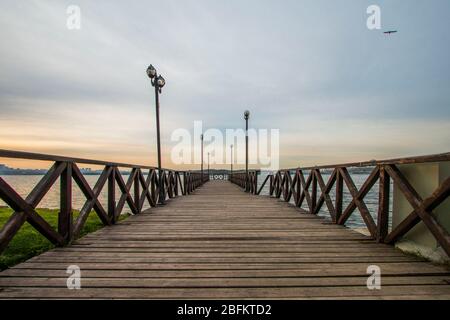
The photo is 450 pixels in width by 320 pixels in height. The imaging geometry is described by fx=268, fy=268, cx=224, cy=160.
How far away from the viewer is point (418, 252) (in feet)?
10.3

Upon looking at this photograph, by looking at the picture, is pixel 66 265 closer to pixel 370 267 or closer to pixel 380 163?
pixel 370 267

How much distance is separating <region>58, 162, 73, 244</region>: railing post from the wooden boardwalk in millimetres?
224

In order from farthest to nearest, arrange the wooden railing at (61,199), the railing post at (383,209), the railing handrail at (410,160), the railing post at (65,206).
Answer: the railing post at (383,209) < the railing post at (65,206) < the railing handrail at (410,160) < the wooden railing at (61,199)

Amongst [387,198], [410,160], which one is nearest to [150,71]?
[387,198]

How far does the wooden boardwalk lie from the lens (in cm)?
215

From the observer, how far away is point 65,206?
141 inches

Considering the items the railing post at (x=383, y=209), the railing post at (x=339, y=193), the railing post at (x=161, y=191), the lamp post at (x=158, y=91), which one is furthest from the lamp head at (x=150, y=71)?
the railing post at (x=383, y=209)

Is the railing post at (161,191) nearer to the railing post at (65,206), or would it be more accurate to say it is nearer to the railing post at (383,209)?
the railing post at (65,206)

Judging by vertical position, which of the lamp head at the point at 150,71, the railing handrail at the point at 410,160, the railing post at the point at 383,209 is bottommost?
the railing post at the point at 383,209

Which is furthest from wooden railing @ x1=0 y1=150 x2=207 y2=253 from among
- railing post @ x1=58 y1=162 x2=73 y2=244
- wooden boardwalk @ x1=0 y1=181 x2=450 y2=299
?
wooden boardwalk @ x1=0 y1=181 x2=450 y2=299

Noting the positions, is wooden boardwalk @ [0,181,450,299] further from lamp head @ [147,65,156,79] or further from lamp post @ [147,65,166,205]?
lamp head @ [147,65,156,79]

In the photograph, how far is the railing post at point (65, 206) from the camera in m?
3.54

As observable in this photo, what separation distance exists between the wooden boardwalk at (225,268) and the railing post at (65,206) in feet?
0.73

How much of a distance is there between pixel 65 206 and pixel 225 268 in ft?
7.71
